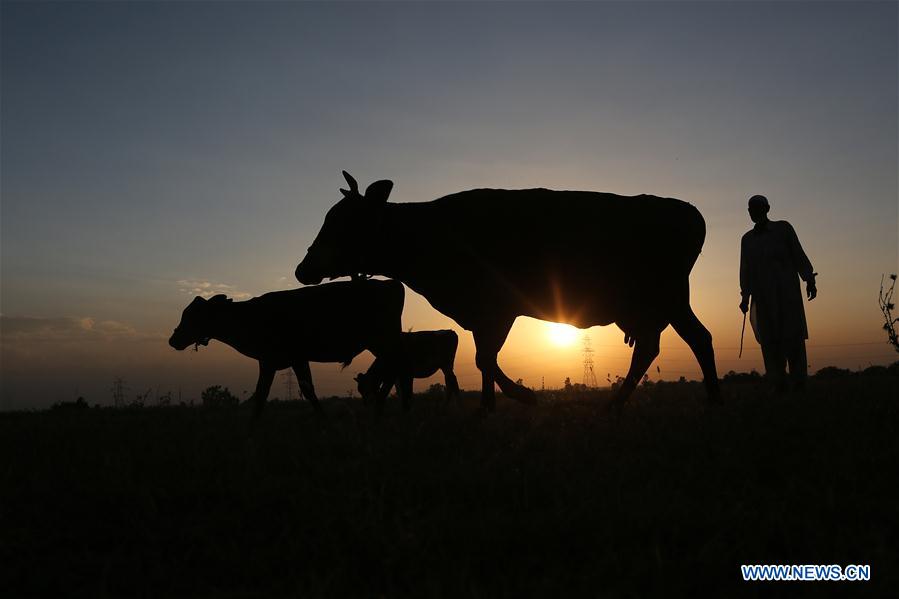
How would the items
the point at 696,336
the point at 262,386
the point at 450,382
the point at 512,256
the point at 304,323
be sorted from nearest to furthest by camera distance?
the point at 512,256
the point at 696,336
the point at 262,386
the point at 304,323
the point at 450,382

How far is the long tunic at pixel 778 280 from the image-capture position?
389 inches

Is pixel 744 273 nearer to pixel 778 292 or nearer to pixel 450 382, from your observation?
pixel 778 292

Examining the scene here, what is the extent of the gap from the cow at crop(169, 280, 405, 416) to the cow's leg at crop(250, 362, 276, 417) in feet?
1.37

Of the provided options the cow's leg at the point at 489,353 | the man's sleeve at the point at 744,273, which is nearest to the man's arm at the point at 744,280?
the man's sleeve at the point at 744,273

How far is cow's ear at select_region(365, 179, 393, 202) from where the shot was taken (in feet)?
26.0

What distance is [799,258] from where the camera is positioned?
32.7 feet

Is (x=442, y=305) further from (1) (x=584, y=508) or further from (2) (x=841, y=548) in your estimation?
(2) (x=841, y=548)

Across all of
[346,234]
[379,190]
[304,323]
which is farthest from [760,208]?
[304,323]

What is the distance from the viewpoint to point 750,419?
20.0 ft

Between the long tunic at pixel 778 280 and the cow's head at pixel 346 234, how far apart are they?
587 cm

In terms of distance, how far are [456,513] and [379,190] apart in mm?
5222

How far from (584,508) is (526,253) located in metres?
4.73

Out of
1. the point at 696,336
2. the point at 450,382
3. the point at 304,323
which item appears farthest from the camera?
the point at 450,382

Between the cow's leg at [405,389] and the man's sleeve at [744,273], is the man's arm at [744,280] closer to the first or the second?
the man's sleeve at [744,273]
